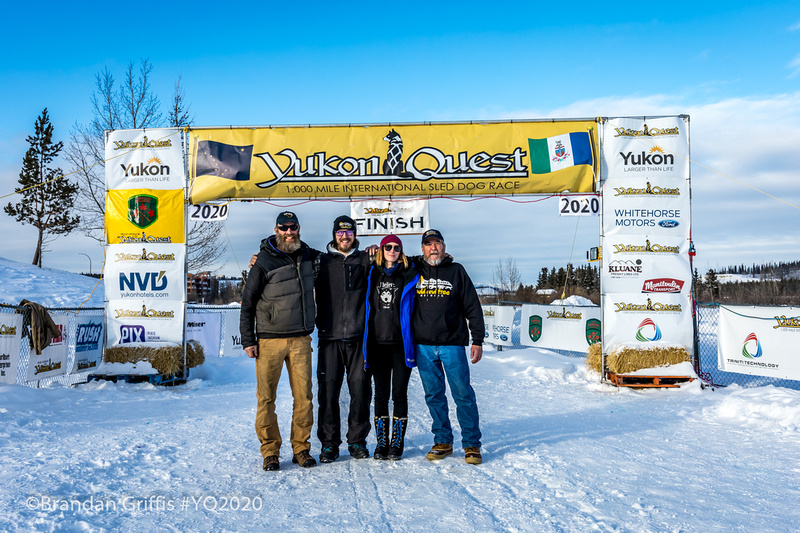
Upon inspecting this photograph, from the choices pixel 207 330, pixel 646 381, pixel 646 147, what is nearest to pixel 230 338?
pixel 207 330

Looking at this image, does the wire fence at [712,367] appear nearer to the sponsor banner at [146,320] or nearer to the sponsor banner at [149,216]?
the sponsor banner at [146,320]

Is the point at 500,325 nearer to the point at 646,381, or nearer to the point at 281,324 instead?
the point at 646,381

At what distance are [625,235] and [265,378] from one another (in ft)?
21.9

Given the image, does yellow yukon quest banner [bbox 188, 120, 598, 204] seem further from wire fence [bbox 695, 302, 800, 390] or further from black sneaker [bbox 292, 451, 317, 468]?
black sneaker [bbox 292, 451, 317, 468]

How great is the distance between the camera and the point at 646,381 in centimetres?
851

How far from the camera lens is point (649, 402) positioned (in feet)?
24.1

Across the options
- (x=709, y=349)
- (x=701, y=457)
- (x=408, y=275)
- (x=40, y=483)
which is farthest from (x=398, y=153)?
(x=709, y=349)

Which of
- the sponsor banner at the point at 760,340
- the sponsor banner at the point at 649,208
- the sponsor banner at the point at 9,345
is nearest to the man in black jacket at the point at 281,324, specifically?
the sponsor banner at the point at 9,345

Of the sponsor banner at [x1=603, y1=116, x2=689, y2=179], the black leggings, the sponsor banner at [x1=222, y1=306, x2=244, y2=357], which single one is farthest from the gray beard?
the sponsor banner at [x1=222, y1=306, x2=244, y2=357]

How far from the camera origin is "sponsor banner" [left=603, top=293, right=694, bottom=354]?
856 cm

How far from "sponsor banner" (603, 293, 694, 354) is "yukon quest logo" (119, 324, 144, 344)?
7725 mm

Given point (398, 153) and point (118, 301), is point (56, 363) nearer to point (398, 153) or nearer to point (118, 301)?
point (118, 301)

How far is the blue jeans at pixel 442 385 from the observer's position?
4.35 meters

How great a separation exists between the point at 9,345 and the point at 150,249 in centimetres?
249
